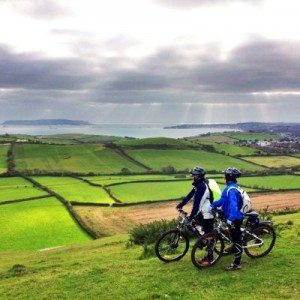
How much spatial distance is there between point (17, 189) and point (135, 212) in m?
30.2

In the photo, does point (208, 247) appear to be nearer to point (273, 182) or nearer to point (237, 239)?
point (237, 239)

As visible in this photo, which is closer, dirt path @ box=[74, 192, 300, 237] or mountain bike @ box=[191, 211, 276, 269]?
mountain bike @ box=[191, 211, 276, 269]

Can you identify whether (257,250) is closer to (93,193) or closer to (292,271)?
(292,271)

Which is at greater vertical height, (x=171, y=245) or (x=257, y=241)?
(x=257, y=241)

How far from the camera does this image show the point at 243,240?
44.8ft

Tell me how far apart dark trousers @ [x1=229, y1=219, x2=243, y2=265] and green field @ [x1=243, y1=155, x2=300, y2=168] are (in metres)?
103

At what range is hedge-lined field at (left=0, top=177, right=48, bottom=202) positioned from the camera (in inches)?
2697

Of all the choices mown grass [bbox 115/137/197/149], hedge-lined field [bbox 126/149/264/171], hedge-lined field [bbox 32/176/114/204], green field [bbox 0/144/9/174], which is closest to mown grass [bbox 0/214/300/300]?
hedge-lined field [bbox 32/176/114/204]

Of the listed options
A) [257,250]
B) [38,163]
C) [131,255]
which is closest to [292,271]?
[257,250]

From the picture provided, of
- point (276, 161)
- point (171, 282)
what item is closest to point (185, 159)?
point (276, 161)

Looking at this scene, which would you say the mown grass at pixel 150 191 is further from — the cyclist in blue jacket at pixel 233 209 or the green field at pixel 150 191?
the cyclist in blue jacket at pixel 233 209

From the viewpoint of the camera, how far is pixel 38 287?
13.4 meters

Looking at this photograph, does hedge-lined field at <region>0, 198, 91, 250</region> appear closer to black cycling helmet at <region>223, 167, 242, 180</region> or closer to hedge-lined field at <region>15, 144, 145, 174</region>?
black cycling helmet at <region>223, 167, 242, 180</region>

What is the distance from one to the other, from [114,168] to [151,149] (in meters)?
31.3
